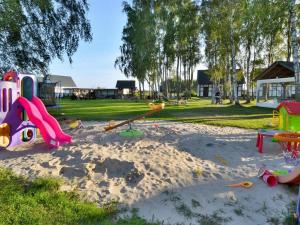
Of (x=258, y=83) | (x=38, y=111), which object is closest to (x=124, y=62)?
(x=258, y=83)

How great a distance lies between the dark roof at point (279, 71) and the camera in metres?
23.8

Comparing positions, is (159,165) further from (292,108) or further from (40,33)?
(40,33)

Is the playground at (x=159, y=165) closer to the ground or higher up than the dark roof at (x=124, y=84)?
closer to the ground

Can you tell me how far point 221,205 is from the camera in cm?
418

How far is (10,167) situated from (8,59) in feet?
26.5

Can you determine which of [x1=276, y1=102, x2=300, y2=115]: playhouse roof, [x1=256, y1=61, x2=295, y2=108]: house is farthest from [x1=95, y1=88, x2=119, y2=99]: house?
[x1=276, y1=102, x2=300, y2=115]: playhouse roof

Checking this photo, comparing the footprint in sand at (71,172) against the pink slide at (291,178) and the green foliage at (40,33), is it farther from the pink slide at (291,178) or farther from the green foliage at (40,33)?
the green foliage at (40,33)

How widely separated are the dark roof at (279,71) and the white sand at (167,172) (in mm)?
18294

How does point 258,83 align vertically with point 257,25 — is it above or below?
below

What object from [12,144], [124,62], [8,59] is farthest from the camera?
[124,62]

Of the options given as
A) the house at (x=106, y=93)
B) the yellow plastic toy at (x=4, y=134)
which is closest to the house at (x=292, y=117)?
the yellow plastic toy at (x=4, y=134)

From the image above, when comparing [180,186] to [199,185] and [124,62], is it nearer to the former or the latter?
→ [199,185]

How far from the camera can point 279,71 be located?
25.7 metres

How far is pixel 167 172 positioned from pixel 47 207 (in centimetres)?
214
